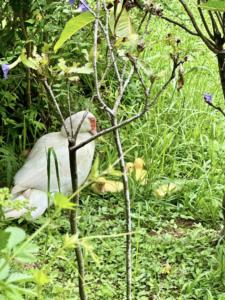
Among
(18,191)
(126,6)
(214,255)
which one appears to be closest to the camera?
(126,6)

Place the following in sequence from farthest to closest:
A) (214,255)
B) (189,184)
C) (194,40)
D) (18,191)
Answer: (194,40)
(189,184)
(18,191)
(214,255)

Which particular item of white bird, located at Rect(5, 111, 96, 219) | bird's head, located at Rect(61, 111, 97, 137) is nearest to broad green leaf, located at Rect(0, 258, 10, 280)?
white bird, located at Rect(5, 111, 96, 219)

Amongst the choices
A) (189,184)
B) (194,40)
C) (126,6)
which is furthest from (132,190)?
(194,40)

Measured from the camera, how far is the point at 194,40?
4.53m

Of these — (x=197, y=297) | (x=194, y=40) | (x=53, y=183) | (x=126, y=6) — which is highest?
(x=126, y=6)

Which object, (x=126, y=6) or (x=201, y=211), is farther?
(x=201, y=211)

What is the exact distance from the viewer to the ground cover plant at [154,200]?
2.37 m

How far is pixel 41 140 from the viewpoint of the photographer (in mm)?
2979

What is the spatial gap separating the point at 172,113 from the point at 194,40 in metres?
1.16

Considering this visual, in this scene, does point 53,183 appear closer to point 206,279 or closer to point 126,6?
point 206,279

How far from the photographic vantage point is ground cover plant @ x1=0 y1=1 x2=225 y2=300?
2.37 metres

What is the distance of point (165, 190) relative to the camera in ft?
9.77

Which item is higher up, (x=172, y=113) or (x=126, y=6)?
(x=126, y=6)

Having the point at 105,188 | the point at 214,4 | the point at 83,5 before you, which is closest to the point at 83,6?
the point at 83,5
